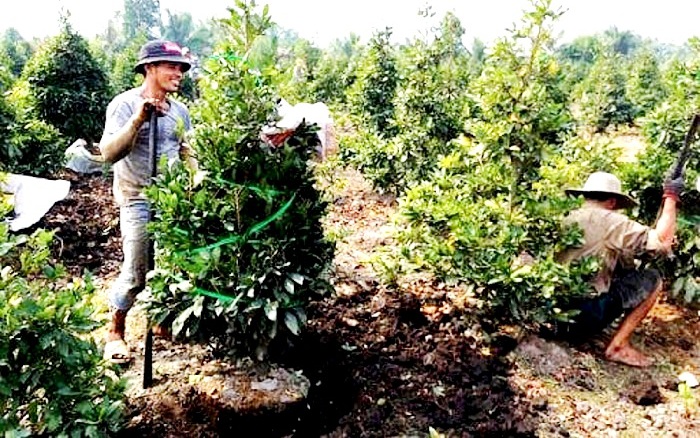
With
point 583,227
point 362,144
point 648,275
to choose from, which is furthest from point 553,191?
point 362,144

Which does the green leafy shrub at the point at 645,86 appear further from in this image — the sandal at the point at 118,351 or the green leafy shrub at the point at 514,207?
the sandal at the point at 118,351

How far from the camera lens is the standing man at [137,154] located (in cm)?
377

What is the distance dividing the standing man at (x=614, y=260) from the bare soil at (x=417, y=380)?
0.57ft

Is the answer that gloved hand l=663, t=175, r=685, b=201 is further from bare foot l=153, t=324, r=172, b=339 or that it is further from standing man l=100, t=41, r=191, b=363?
bare foot l=153, t=324, r=172, b=339

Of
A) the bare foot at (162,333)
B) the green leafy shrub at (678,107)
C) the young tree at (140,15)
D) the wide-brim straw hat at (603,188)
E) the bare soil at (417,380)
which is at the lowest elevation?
the bare soil at (417,380)

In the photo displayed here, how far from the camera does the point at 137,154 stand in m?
3.92

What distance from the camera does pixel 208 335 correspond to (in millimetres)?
3639

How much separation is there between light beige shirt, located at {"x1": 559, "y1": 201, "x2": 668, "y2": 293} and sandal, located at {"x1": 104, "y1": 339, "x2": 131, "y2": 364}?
2.96 metres

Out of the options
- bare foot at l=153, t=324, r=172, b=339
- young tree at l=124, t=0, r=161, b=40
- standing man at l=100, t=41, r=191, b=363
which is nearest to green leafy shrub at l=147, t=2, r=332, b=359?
standing man at l=100, t=41, r=191, b=363

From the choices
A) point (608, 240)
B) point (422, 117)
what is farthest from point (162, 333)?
point (422, 117)

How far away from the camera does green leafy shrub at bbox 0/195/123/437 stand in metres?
2.49

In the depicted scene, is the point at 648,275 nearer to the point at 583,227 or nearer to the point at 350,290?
the point at 583,227

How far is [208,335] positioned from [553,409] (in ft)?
6.92

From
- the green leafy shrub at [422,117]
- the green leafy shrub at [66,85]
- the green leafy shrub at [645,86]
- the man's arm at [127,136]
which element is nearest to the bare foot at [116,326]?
the man's arm at [127,136]
